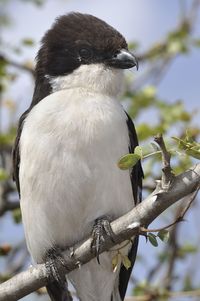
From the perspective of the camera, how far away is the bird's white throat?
577 centimetres

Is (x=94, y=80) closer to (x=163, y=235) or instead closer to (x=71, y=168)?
(x=71, y=168)

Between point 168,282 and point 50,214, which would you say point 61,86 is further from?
point 168,282

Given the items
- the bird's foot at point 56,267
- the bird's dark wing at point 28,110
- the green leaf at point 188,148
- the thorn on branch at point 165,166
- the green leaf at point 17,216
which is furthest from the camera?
the green leaf at point 17,216

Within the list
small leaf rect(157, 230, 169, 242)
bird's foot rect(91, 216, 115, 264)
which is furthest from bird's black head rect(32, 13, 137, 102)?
small leaf rect(157, 230, 169, 242)

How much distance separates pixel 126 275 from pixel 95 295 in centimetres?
28

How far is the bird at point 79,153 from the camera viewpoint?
5371 millimetres

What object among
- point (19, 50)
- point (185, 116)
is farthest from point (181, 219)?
point (19, 50)

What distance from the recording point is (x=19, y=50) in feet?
23.0

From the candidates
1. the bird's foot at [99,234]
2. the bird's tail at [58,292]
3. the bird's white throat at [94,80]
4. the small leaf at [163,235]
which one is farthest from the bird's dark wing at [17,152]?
the small leaf at [163,235]

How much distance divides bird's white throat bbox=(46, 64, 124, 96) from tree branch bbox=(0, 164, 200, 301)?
123 centimetres

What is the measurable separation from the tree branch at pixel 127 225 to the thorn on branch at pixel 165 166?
0.02 metres

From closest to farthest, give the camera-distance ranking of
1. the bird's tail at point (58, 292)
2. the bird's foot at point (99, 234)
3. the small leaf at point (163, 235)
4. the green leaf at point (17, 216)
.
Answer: the small leaf at point (163, 235), the bird's foot at point (99, 234), the bird's tail at point (58, 292), the green leaf at point (17, 216)

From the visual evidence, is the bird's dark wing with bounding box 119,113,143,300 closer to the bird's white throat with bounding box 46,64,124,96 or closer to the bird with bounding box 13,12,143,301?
the bird with bounding box 13,12,143,301

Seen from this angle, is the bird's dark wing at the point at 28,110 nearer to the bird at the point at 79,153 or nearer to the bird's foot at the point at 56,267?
the bird at the point at 79,153
